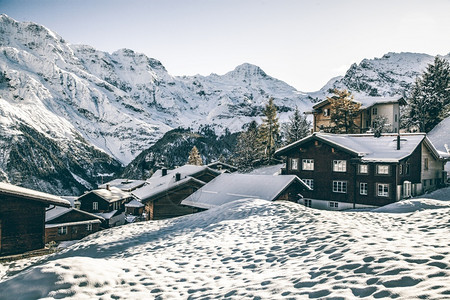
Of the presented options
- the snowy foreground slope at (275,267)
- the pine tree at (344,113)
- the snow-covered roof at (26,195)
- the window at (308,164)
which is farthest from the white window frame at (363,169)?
the snow-covered roof at (26,195)

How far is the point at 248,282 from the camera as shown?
6.27 metres

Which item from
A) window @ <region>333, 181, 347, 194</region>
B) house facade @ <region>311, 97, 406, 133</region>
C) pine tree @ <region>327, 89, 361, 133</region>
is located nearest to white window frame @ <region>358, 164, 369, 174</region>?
window @ <region>333, 181, 347, 194</region>

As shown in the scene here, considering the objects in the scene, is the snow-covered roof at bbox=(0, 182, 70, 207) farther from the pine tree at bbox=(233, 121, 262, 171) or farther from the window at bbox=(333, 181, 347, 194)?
the pine tree at bbox=(233, 121, 262, 171)

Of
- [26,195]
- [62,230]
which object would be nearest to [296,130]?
[62,230]

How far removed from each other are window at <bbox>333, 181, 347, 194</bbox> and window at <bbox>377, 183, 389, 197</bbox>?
127 inches

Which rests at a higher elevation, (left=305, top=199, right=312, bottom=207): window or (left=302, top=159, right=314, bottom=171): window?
(left=302, top=159, right=314, bottom=171): window

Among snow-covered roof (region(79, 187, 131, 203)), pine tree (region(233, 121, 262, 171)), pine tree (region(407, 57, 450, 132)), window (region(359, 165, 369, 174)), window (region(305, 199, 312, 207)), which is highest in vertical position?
pine tree (region(407, 57, 450, 132))

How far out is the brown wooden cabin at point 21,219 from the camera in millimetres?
15539

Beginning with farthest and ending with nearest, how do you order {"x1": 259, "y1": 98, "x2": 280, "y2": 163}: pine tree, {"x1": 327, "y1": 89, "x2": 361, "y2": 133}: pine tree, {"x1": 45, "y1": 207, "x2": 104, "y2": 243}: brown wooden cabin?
{"x1": 259, "y1": 98, "x2": 280, "y2": 163}: pine tree < {"x1": 327, "y1": 89, "x2": 361, "y2": 133}: pine tree < {"x1": 45, "y1": 207, "x2": 104, "y2": 243}: brown wooden cabin

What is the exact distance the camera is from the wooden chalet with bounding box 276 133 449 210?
28.5 meters

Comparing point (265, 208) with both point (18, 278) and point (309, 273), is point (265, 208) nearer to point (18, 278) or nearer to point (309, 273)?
point (309, 273)

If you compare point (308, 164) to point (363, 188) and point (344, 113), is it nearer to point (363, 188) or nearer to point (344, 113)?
point (363, 188)

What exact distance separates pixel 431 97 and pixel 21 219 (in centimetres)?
6322

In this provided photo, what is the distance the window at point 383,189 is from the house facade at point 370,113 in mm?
22191
